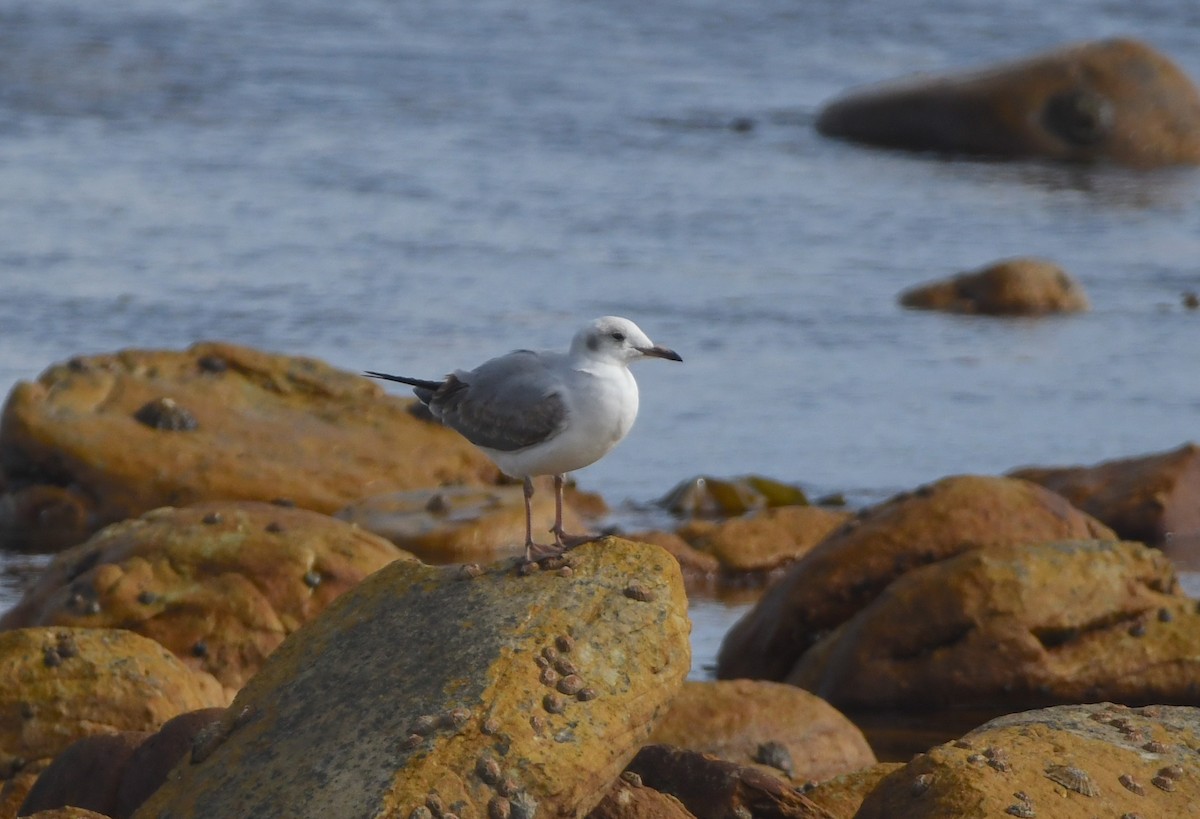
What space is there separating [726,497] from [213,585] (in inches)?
157

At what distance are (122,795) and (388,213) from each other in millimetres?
13053

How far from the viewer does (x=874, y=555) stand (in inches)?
343

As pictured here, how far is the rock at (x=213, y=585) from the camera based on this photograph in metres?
8.05

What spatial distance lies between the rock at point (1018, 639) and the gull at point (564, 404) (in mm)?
2608

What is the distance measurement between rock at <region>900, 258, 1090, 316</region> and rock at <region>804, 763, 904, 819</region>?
1010 cm

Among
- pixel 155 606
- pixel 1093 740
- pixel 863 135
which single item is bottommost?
pixel 863 135

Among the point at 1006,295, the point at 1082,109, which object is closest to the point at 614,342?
the point at 1006,295

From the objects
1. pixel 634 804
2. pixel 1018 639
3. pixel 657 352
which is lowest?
pixel 1018 639

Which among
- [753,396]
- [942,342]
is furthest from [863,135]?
[753,396]

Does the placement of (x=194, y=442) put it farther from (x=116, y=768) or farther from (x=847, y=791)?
(x=847, y=791)

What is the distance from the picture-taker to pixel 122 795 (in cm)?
606

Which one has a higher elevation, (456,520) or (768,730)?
(768,730)

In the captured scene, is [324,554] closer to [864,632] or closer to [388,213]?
[864,632]

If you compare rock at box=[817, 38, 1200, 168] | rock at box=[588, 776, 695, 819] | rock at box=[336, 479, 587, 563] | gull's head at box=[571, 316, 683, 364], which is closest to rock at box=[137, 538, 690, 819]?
rock at box=[588, 776, 695, 819]
